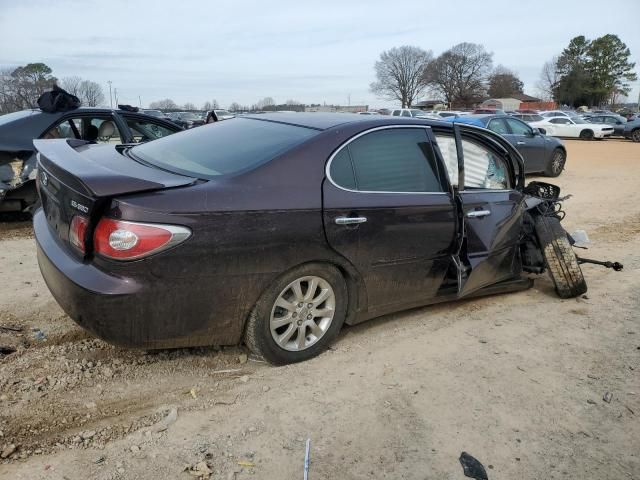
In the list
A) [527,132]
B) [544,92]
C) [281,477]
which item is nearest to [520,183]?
[281,477]

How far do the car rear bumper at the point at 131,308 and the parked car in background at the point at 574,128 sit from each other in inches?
1167

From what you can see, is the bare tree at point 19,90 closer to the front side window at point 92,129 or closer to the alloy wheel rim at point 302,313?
the front side window at point 92,129

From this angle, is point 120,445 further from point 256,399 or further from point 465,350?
point 465,350

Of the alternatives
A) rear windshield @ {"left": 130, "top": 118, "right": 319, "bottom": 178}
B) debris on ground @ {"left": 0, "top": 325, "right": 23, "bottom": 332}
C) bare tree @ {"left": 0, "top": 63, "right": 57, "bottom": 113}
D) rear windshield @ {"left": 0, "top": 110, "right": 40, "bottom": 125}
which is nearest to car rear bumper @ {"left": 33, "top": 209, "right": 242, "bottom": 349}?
rear windshield @ {"left": 130, "top": 118, "right": 319, "bottom": 178}

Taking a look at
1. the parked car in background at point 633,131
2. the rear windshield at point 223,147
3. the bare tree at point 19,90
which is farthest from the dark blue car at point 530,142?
the parked car in background at point 633,131

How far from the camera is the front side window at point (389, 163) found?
10.7ft

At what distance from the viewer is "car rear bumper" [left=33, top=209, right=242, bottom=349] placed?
2.55 metres

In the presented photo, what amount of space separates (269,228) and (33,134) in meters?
4.50

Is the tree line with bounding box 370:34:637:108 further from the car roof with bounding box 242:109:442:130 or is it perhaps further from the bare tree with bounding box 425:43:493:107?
the car roof with bounding box 242:109:442:130

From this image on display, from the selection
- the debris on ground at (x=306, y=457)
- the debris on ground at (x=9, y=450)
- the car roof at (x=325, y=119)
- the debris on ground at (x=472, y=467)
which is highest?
the car roof at (x=325, y=119)

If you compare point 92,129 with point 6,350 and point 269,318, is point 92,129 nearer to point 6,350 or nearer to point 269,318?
point 6,350

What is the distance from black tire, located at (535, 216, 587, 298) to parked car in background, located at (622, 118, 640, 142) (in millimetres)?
28393

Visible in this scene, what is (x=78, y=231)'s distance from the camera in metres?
2.67

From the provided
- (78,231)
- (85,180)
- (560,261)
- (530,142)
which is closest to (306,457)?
(78,231)
